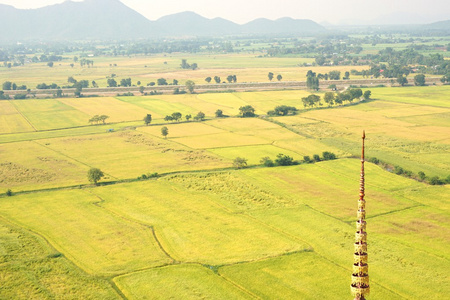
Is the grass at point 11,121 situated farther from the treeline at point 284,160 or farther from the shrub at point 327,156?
the shrub at point 327,156

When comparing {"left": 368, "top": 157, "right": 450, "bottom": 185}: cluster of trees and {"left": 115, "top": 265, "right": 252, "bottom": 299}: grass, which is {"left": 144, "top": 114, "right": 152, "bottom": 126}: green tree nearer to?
{"left": 368, "top": 157, "right": 450, "bottom": 185}: cluster of trees

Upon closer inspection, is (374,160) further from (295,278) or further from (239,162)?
(295,278)

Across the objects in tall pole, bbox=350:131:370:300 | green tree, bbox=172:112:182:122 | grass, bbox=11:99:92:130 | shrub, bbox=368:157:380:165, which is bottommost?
grass, bbox=11:99:92:130

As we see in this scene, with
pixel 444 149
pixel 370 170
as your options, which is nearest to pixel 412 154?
pixel 444 149

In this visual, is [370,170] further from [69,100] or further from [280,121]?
[69,100]

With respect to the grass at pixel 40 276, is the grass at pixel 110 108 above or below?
below

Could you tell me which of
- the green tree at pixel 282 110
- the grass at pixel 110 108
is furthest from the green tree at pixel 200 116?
the green tree at pixel 282 110

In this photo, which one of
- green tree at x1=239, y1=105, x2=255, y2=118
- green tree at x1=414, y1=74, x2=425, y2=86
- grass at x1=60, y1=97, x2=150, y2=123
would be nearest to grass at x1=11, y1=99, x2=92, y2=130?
grass at x1=60, y1=97, x2=150, y2=123

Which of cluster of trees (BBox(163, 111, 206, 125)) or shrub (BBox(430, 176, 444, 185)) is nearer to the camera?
shrub (BBox(430, 176, 444, 185))
